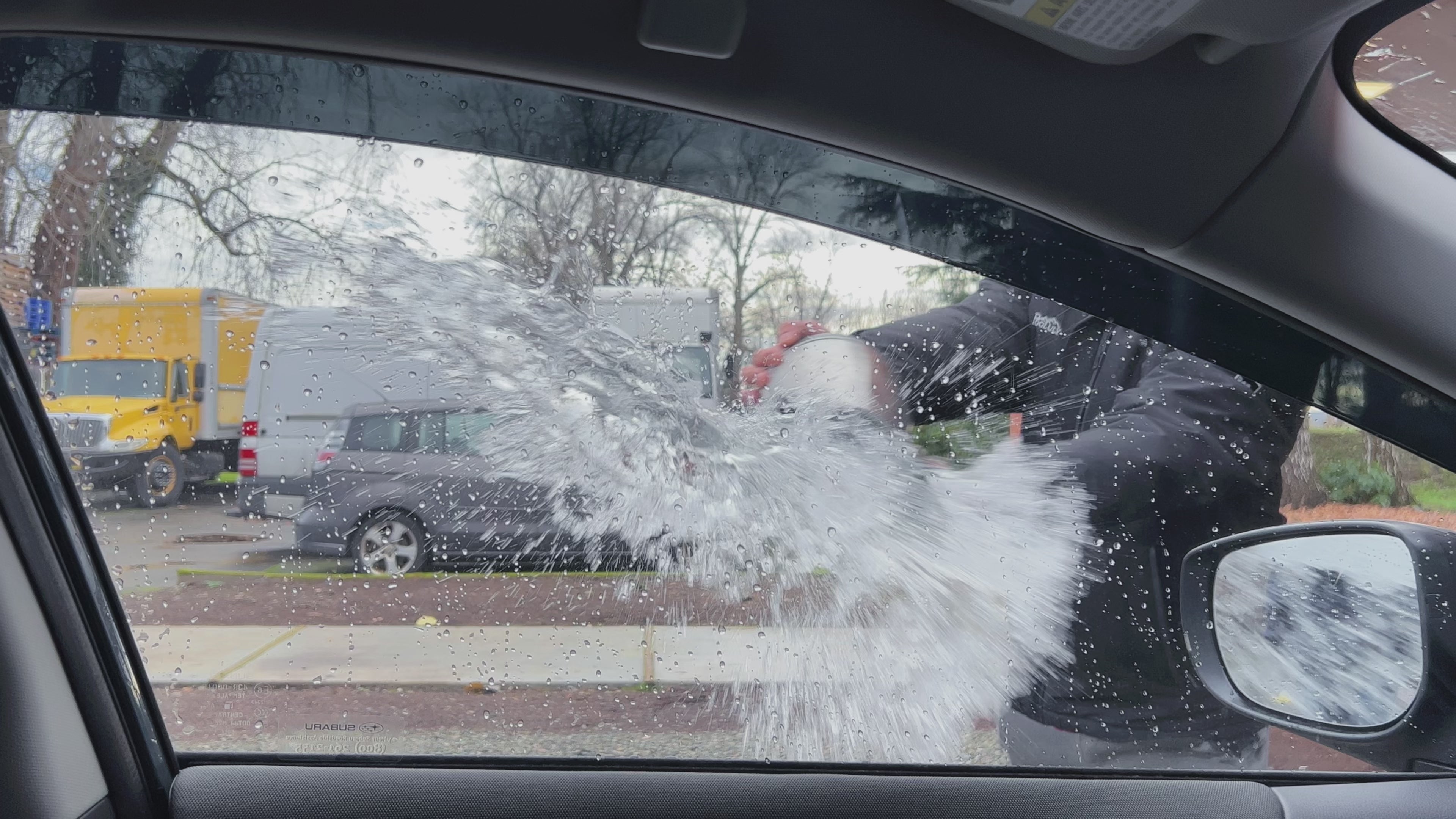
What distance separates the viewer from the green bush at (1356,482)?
215cm

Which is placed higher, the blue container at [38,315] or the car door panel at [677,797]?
the blue container at [38,315]

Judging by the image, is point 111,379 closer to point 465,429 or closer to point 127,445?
point 127,445

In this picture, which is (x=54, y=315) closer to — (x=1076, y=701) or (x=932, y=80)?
(x=932, y=80)

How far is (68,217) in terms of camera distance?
2.21 meters

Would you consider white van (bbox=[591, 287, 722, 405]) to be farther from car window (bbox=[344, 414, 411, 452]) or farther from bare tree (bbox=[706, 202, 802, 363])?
car window (bbox=[344, 414, 411, 452])

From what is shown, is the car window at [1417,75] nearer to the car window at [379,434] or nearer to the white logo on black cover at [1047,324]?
the white logo on black cover at [1047,324]

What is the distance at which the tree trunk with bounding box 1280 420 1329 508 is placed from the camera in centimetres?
220

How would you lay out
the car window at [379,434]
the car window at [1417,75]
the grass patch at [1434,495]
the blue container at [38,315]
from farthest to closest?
the car window at [379,434]
the blue container at [38,315]
the grass patch at [1434,495]
the car window at [1417,75]

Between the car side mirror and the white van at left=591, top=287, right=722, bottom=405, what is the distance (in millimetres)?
1124

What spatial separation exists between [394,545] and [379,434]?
24cm

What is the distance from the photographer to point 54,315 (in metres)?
2.22

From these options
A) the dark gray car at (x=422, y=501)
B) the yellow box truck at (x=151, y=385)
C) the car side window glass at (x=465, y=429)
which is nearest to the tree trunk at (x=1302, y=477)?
the dark gray car at (x=422, y=501)

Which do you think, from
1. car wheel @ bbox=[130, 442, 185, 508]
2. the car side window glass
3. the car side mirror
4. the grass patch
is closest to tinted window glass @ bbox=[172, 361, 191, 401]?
car wheel @ bbox=[130, 442, 185, 508]

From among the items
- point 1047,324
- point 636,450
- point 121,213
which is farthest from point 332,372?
point 1047,324
